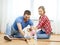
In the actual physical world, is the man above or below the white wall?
below

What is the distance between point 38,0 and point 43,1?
0.44ft

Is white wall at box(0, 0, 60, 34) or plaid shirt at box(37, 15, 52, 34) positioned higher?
white wall at box(0, 0, 60, 34)

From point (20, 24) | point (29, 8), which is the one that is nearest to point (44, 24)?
point (20, 24)

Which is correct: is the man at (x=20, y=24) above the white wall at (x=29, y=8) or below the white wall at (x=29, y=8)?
below

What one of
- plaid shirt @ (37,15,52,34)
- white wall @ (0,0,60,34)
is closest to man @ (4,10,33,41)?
plaid shirt @ (37,15,52,34)

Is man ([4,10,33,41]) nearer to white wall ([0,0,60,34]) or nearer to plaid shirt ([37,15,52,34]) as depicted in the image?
plaid shirt ([37,15,52,34])

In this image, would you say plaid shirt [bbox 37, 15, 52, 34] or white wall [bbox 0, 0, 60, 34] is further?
white wall [bbox 0, 0, 60, 34]

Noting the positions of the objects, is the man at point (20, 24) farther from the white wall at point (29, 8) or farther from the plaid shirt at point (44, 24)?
the white wall at point (29, 8)

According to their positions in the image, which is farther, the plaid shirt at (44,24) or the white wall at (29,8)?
the white wall at (29,8)

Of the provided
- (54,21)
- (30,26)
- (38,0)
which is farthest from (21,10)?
(30,26)

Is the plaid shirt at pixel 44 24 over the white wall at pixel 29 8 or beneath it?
beneath

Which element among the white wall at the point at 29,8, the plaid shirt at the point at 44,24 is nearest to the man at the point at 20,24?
the plaid shirt at the point at 44,24

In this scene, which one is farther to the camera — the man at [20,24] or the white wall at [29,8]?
the white wall at [29,8]

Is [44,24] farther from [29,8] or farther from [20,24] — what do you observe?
[29,8]
